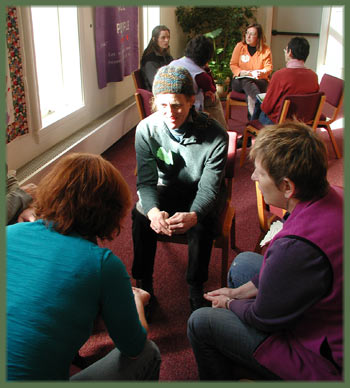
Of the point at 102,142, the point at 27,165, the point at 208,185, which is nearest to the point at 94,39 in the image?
the point at 102,142

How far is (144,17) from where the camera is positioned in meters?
5.14

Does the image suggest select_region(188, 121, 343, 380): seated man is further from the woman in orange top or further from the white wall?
the woman in orange top

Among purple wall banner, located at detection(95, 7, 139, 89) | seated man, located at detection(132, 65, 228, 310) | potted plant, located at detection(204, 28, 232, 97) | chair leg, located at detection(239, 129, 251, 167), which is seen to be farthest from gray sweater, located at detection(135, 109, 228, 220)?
potted plant, located at detection(204, 28, 232, 97)

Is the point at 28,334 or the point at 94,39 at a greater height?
the point at 94,39

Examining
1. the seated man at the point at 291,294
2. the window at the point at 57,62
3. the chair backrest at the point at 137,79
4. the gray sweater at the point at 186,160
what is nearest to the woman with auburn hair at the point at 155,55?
the chair backrest at the point at 137,79

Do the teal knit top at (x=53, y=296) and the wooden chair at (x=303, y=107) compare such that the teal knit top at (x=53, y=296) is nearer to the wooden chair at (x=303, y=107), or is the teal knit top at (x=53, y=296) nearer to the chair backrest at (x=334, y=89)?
the wooden chair at (x=303, y=107)

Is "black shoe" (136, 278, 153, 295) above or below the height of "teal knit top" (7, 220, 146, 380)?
below

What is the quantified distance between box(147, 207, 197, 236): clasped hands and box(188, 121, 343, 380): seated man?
493 mm

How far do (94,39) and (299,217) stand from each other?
3.21m

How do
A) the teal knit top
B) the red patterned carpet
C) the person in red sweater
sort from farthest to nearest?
1. the person in red sweater
2. the red patterned carpet
3. the teal knit top

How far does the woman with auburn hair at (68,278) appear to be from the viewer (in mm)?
969

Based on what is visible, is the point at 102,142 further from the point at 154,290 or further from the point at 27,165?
the point at 154,290

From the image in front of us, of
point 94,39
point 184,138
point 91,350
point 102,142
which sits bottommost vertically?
point 91,350

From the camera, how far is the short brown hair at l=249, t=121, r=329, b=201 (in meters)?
1.20
